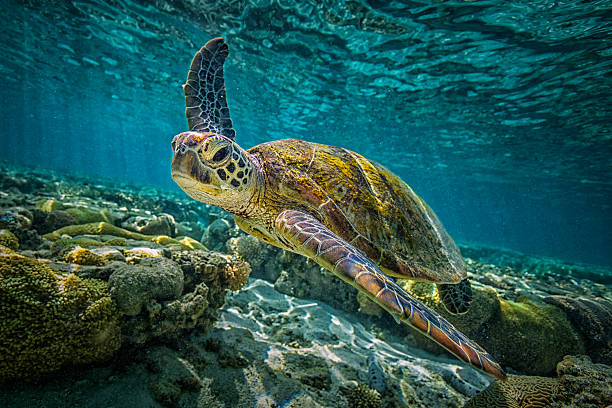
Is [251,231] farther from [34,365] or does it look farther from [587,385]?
[587,385]

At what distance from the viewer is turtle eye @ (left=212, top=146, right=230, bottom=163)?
2268mm

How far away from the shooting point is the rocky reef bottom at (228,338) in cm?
174

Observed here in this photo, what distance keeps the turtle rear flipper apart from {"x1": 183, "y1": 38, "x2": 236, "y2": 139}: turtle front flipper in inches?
164

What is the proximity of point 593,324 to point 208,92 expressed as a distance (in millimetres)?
7304

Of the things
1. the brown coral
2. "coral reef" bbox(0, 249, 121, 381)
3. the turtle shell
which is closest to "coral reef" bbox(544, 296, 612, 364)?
the turtle shell

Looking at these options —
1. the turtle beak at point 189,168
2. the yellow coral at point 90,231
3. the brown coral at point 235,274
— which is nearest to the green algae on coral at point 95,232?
the yellow coral at point 90,231

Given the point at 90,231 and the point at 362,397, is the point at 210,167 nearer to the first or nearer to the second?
the point at 362,397

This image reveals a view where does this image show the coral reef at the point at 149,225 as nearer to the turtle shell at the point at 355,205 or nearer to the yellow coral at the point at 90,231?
the yellow coral at the point at 90,231

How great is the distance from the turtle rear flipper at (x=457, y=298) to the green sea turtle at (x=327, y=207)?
0.05 ft

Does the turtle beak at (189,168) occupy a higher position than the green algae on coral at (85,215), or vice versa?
the turtle beak at (189,168)

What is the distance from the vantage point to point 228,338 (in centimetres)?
280

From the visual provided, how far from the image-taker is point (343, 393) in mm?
2422

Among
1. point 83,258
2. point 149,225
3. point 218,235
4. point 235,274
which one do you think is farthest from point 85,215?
point 235,274

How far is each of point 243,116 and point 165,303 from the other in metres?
22.6
